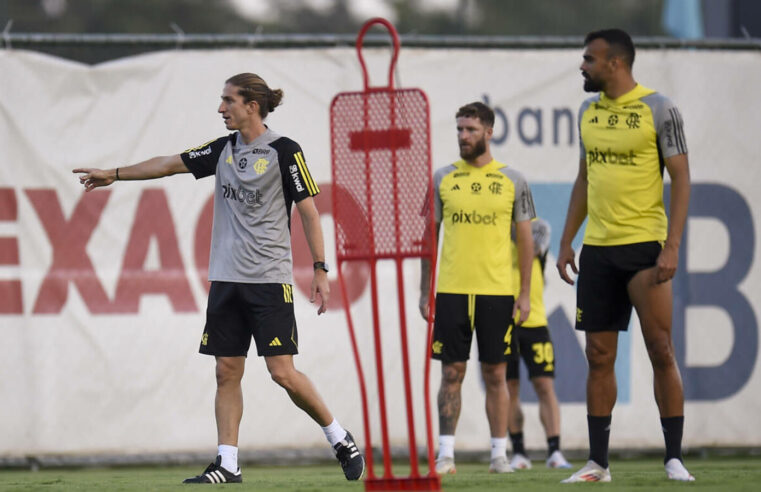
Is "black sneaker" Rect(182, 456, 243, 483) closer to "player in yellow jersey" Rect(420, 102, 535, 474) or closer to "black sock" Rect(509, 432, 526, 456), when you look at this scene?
"player in yellow jersey" Rect(420, 102, 535, 474)

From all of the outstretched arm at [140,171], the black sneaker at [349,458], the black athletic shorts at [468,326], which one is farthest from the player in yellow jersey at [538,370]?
the outstretched arm at [140,171]

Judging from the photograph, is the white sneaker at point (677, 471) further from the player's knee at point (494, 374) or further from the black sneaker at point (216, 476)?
the black sneaker at point (216, 476)

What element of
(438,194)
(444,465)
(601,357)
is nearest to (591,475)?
(601,357)

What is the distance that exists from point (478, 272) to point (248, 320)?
1740mm

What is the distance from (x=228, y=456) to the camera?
21.1 ft

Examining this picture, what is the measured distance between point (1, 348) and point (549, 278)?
175 inches

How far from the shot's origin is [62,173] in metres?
9.73

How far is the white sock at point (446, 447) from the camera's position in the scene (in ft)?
24.9

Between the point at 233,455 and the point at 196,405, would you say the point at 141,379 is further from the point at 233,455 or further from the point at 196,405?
the point at 233,455

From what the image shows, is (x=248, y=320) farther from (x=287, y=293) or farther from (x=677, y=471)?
(x=677, y=471)

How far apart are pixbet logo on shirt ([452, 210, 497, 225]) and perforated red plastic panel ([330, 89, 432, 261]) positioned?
271 cm

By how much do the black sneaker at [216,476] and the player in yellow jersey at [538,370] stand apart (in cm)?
319

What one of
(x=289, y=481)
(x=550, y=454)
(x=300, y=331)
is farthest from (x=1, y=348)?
(x=550, y=454)

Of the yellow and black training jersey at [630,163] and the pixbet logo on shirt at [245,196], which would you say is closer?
the yellow and black training jersey at [630,163]
